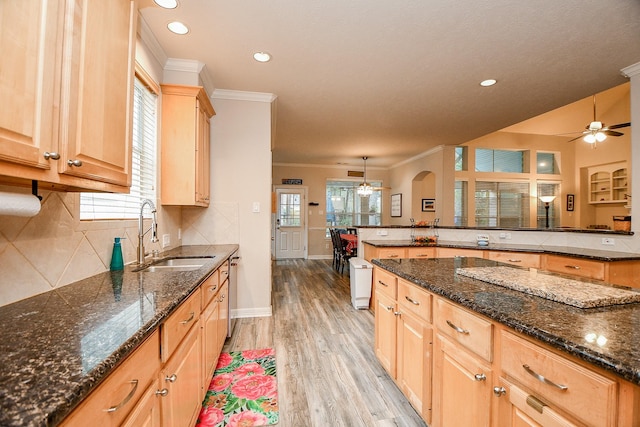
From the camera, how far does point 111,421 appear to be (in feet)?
2.20

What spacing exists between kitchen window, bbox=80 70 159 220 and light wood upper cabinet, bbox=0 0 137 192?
57 centimetres

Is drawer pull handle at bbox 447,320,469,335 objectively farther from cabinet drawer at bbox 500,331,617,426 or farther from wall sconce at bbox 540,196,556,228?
wall sconce at bbox 540,196,556,228

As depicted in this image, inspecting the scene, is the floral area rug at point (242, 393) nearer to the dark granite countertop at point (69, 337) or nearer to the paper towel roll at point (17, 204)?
the dark granite countertop at point (69, 337)

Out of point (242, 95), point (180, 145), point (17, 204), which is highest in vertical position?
point (242, 95)

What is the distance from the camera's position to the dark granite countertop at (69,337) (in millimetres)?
505

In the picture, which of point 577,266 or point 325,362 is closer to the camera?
point 325,362

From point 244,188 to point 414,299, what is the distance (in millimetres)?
2312

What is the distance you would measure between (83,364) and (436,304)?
4.44ft

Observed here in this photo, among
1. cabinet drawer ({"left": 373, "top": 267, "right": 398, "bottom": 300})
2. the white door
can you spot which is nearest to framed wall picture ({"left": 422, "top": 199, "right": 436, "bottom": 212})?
the white door

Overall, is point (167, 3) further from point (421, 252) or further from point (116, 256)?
point (421, 252)

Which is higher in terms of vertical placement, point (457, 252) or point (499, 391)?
point (457, 252)

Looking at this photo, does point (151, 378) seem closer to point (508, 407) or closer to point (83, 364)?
point (83, 364)

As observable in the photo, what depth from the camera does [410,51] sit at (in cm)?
236

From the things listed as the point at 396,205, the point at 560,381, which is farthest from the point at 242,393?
the point at 396,205
